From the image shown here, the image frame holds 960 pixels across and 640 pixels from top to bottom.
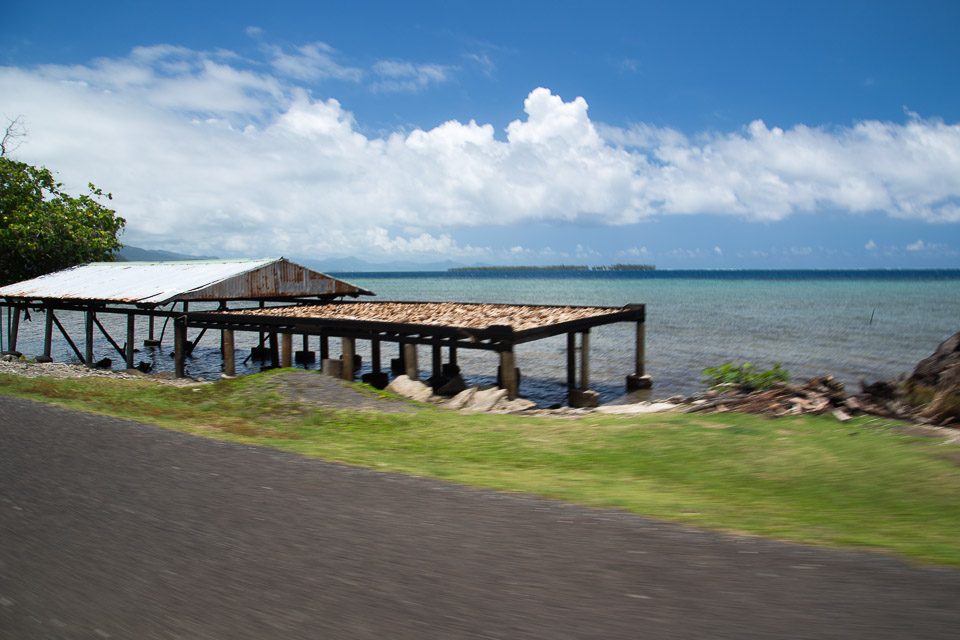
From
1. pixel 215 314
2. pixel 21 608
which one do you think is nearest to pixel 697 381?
pixel 215 314

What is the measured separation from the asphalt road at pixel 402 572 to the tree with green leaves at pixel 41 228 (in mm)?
33021

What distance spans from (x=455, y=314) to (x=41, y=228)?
25.6m

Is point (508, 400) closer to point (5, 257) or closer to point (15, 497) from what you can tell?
point (15, 497)

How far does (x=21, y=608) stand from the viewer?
2.86 m

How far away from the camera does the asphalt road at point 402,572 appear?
2.64 metres

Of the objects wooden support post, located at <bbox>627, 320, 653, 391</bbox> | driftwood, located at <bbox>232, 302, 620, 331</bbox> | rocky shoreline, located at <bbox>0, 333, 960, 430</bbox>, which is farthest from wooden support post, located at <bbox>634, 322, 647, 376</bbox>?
rocky shoreline, located at <bbox>0, 333, 960, 430</bbox>

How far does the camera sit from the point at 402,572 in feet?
10.4

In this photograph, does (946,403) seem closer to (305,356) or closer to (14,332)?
(305,356)

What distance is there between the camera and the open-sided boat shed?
A: 1596 centimetres

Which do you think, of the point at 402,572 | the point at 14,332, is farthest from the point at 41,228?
the point at 402,572

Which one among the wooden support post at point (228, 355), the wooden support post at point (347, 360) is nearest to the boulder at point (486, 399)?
the wooden support post at point (347, 360)

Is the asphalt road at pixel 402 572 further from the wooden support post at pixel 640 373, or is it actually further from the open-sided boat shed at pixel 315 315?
the wooden support post at pixel 640 373

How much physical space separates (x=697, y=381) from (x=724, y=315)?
1202 inches

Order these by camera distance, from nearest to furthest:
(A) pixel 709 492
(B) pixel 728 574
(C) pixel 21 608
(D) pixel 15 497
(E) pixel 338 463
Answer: (C) pixel 21 608, (B) pixel 728 574, (D) pixel 15 497, (A) pixel 709 492, (E) pixel 338 463
